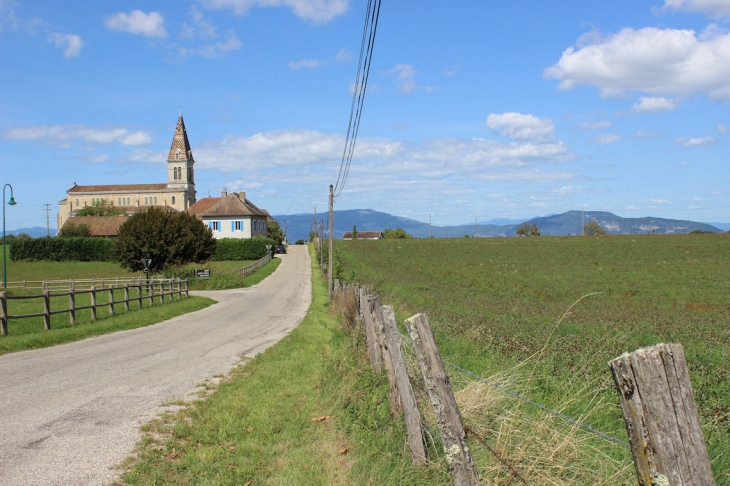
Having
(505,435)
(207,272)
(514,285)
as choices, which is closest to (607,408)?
(505,435)

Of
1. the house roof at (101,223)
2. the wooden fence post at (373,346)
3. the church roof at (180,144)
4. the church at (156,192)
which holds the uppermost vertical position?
the church roof at (180,144)

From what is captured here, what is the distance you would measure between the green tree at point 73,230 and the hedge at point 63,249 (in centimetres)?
1364

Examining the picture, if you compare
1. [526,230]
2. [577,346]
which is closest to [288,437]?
[577,346]

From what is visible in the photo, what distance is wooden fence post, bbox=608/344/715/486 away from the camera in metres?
2.09

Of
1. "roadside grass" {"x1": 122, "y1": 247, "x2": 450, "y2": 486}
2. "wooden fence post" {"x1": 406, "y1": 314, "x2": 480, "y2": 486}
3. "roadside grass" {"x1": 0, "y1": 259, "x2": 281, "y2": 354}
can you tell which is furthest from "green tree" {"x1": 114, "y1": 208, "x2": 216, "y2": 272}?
"wooden fence post" {"x1": 406, "y1": 314, "x2": 480, "y2": 486}

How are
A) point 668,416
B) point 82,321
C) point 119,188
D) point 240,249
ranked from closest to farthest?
1. point 668,416
2. point 82,321
3. point 240,249
4. point 119,188

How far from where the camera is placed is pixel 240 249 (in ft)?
271

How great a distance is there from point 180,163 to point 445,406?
6267 inches

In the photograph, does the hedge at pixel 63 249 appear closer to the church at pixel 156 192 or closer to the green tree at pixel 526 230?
the green tree at pixel 526 230

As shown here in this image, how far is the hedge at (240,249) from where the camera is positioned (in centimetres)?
8181

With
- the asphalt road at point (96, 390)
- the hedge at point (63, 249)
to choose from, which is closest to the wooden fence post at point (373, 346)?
the asphalt road at point (96, 390)

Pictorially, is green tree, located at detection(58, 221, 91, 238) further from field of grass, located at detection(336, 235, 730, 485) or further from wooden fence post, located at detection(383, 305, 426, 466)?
wooden fence post, located at detection(383, 305, 426, 466)

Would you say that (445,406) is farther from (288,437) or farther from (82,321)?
(82,321)

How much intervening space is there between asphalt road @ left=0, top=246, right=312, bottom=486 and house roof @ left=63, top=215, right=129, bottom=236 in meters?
86.5
